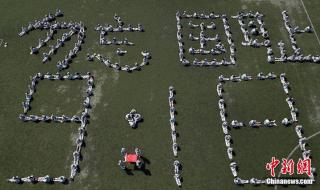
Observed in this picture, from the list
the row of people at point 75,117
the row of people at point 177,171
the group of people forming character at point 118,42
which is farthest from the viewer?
the group of people forming character at point 118,42

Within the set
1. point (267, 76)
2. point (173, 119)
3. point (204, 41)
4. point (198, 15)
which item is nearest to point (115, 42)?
point (204, 41)

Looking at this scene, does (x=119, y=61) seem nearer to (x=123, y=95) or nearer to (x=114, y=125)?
(x=123, y=95)

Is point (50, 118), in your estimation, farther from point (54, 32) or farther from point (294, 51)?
point (294, 51)

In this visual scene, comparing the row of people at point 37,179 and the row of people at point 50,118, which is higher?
the row of people at point 50,118

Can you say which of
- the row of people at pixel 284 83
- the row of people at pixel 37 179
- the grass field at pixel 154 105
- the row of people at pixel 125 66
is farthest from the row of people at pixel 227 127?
the row of people at pixel 37 179

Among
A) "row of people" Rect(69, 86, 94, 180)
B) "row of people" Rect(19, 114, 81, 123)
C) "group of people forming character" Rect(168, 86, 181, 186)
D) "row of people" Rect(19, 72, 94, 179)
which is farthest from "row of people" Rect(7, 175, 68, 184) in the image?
"group of people forming character" Rect(168, 86, 181, 186)

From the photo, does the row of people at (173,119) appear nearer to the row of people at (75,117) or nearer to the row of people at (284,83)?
the row of people at (75,117)

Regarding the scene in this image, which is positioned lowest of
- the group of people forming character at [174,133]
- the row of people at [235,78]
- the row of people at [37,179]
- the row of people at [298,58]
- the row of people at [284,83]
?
the row of people at [37,179]
